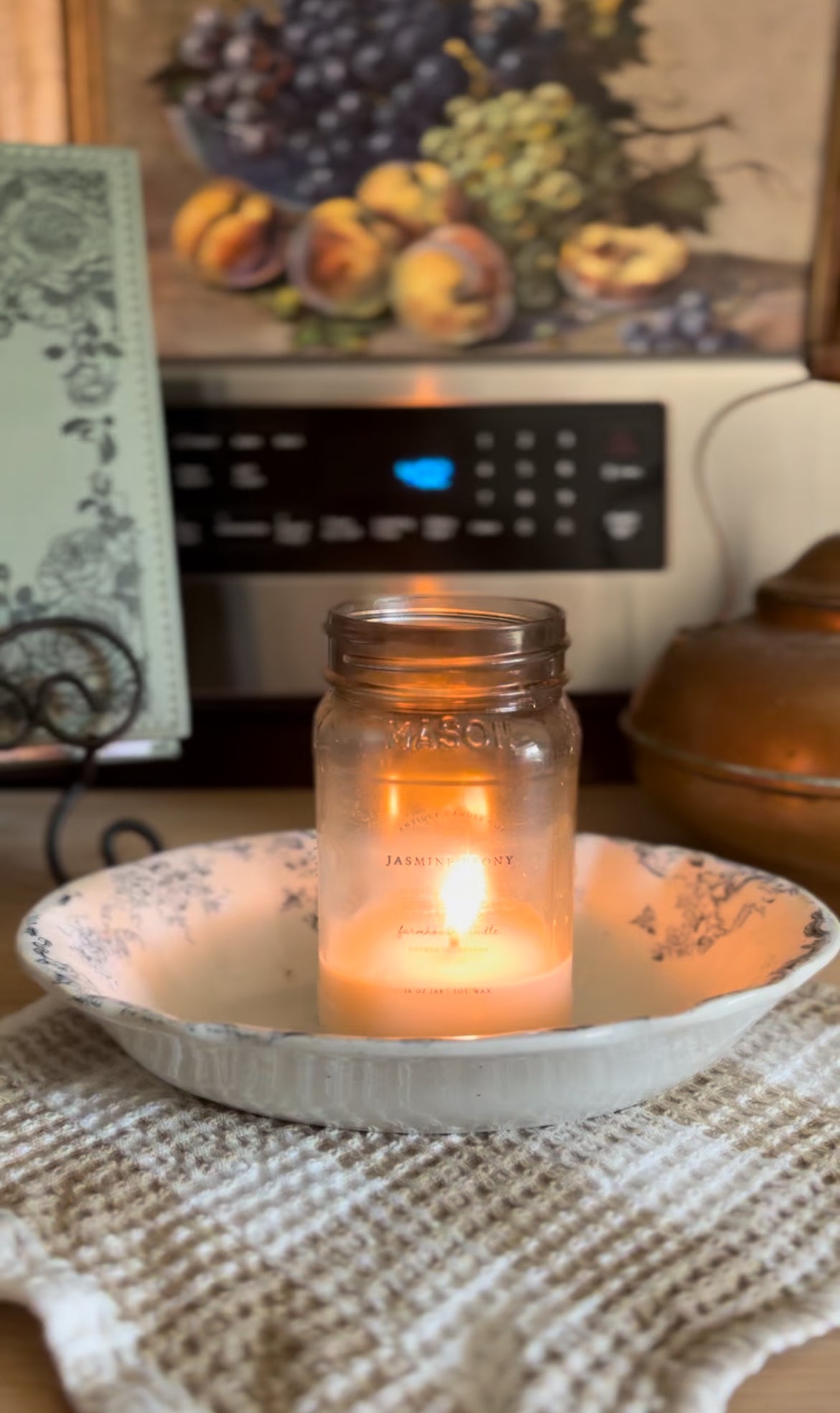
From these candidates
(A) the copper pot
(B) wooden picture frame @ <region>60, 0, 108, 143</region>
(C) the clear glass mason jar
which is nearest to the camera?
(C) the clear glass mason jar

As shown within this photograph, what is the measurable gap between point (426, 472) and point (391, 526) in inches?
1.5

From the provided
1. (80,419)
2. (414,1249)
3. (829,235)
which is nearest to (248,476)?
(80,419)

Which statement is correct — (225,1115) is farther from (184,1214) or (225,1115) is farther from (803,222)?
(803,222)

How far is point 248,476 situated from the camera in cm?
73

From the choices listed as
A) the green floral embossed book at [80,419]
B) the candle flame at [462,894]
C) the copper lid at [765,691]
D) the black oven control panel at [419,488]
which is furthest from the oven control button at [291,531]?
the candle flame at [462,894]

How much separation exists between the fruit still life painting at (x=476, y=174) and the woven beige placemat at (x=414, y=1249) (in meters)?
0.46

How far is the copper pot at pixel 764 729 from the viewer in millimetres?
550

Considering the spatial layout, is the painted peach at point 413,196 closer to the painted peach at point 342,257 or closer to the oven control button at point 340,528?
the painted peach at point 342,257

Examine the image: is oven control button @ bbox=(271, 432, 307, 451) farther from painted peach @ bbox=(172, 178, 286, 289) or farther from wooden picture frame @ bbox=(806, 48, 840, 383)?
wooden picture frame @ bbox=(806, 48, 840, 383)

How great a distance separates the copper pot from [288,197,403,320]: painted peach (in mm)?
280

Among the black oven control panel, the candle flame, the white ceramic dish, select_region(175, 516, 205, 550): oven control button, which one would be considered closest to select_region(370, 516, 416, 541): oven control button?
the black oven control panel

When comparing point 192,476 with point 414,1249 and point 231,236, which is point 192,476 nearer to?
point 231,236

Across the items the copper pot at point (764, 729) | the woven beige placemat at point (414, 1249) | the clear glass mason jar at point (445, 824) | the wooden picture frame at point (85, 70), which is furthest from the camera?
the wooden picture frame at point (85, 70)

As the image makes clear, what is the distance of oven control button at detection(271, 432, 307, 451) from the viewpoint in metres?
0.72
